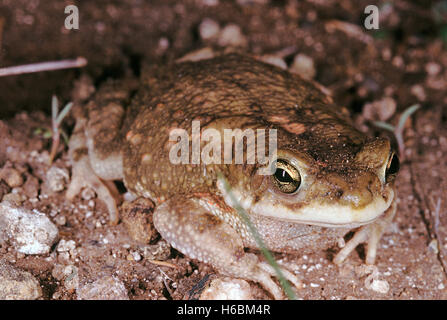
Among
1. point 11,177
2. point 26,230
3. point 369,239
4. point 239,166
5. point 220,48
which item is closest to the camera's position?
point 239,166

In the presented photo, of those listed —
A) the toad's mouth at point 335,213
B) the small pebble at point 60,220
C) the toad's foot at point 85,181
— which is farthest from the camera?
the toad's foot at point 85,181

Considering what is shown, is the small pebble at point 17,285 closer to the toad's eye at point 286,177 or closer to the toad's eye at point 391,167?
the toad's eye at point 286,177

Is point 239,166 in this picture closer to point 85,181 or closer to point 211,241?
point 211,241

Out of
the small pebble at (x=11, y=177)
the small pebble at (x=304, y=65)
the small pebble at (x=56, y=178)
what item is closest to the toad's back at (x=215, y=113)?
the small pebble at (x=56, y=178)

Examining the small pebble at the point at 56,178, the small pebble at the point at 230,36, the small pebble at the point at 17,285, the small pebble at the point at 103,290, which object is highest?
the small pebble at the point at 230,36

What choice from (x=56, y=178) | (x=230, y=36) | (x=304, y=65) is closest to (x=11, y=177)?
(x=56, y=178)

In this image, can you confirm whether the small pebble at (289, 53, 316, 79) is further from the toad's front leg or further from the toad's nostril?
the toad's nostril
